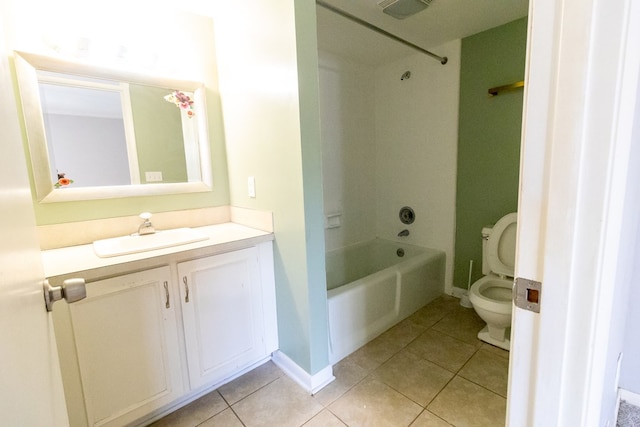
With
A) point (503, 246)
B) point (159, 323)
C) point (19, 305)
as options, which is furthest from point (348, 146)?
point (19, 305)

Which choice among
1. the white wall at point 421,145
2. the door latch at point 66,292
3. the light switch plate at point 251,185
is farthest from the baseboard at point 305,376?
the white wall at point 421,145

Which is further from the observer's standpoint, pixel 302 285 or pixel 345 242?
pixel 345 242

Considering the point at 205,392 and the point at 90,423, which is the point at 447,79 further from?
the point at 90,423

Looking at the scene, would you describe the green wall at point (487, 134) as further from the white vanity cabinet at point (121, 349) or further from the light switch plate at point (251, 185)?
the white vanity cabinet at point (121, 349)

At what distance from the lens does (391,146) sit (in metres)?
2.92

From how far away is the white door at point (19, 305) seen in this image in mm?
372

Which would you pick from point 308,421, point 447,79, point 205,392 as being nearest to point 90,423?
point 205,392

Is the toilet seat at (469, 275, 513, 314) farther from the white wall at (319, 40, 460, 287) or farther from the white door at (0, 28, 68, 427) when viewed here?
the white door at (0, 28, 68, 427)

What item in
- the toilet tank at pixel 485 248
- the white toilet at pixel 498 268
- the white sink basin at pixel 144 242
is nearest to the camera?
the white sink basin at pixel 144 242

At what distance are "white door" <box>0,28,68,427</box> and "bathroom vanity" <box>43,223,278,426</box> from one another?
2.02ft

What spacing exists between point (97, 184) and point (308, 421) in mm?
1683

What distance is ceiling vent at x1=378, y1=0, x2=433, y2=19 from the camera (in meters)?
1.74

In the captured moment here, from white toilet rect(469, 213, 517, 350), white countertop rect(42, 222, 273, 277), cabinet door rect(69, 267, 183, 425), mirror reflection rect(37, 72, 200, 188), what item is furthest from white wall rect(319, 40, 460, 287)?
cabinet door rect(69, 267, 183, 425)

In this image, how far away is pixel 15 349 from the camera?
1.31 ft
